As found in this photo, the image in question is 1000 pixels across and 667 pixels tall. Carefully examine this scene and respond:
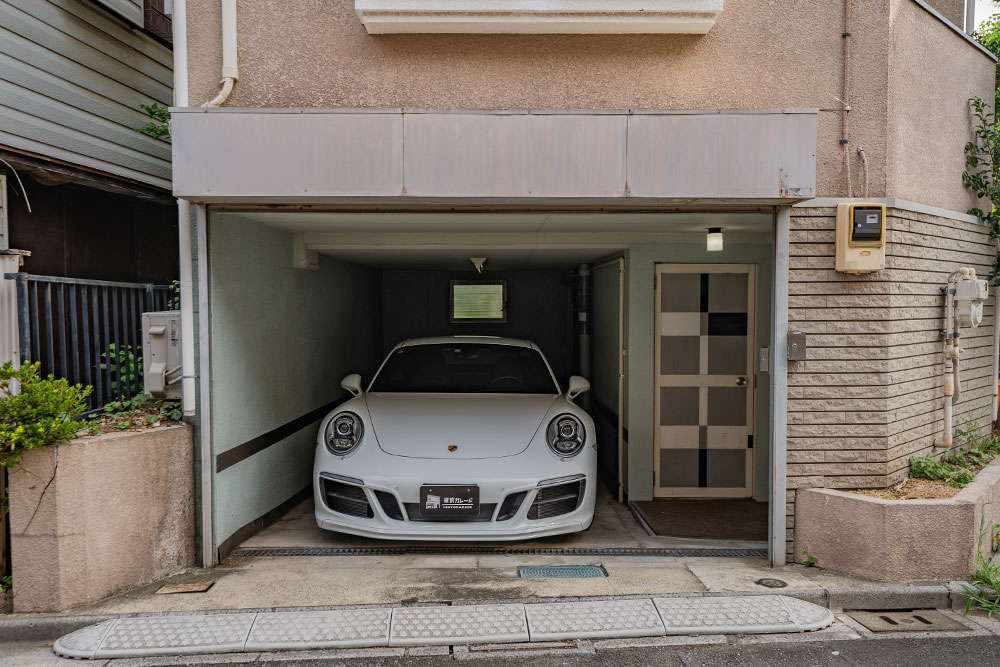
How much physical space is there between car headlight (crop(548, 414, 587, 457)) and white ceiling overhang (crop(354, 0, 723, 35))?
260cm

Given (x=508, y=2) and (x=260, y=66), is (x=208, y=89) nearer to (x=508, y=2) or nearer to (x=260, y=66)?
(x=260, y=66)

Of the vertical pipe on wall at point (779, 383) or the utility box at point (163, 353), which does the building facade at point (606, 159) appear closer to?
the vertical pipe on wall at point (779, 383)

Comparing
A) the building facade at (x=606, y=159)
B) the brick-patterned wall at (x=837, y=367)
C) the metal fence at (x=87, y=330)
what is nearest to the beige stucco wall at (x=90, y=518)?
the building facade at (x=606, y=159)

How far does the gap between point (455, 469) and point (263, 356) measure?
1752 mm

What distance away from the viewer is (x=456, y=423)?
4.71 meters

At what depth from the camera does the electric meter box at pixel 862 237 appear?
3982 mm

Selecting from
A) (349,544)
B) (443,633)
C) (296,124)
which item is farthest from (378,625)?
(296,124)

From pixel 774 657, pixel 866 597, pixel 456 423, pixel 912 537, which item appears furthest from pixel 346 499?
pixel 912 537

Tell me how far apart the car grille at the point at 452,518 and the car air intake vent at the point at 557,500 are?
270 mm

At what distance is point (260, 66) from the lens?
13.2 feet

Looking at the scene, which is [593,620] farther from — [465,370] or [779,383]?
[465,370]

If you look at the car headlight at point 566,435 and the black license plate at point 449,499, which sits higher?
the car headlight at point 566,435

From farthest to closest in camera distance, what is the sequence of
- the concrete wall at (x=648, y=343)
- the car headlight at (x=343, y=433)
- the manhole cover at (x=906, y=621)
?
the concrete wall at (x=648, y=343) → the car headlight at (x=343, y=433) → the manhole cover at (x=906, y=621)

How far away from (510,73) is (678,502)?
383cm
